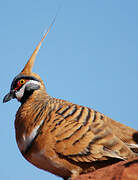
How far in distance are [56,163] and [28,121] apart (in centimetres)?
106

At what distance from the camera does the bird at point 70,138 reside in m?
6.20

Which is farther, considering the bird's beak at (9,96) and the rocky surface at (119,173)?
the bird's beak at (9,96)

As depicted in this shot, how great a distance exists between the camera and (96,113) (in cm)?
707

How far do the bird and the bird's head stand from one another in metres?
0.74

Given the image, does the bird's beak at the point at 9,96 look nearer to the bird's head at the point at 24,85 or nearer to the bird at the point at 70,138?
the bird's head at the point at 24,85

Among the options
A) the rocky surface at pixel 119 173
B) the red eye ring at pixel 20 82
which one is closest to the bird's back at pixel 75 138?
the rocky surface at pixel 119 173

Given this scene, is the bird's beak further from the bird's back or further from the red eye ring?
the bird's back

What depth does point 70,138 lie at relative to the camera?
6.25m

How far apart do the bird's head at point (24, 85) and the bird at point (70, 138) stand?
745mm

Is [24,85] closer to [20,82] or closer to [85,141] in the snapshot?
[20,82]

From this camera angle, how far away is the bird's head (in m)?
7.95

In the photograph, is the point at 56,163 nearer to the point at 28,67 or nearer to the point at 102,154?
the point at 102,154

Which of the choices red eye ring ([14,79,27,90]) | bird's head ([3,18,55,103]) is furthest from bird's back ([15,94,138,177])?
red eye ring ([14,79,27,90])

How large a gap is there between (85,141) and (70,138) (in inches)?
10.6
